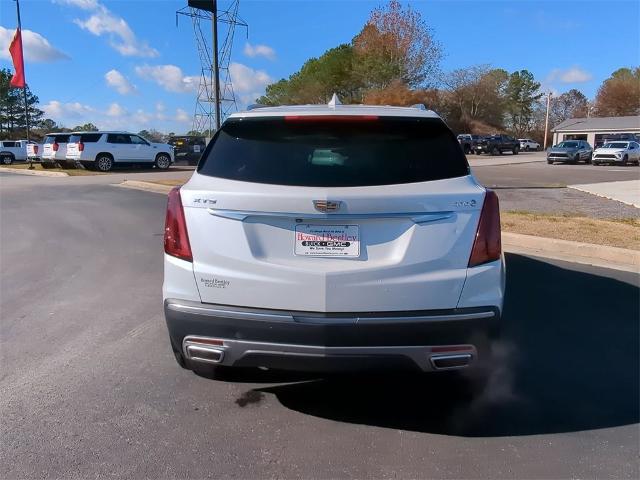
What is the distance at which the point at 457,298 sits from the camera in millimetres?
2918

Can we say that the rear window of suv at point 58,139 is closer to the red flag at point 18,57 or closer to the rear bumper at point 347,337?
the red flag at point 18,57

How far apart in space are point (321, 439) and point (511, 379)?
5.02 feet

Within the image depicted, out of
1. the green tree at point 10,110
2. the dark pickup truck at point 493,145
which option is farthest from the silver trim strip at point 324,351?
the green tree at point 10,110

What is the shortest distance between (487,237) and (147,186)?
17010mm

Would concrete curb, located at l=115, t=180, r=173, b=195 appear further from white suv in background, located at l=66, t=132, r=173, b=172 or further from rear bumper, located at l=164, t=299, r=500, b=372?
rear bumper, located at l=164, t=299, r=500, b=372

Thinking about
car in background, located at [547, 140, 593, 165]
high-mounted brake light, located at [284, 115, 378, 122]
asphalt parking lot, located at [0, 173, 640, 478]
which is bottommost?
asphalt parking lot, located at [0, 173, 640, 478]

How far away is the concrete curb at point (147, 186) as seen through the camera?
17.6m

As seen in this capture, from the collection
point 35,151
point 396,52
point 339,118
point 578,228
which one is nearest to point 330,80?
point 396,52

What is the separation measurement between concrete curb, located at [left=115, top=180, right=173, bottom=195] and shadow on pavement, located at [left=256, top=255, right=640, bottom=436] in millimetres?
14232

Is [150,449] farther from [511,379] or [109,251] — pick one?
[109,251]

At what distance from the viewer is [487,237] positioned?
3.01 m

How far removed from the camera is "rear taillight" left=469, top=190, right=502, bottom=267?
2975 millimetres

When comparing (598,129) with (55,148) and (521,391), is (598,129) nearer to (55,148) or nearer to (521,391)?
(55,148)

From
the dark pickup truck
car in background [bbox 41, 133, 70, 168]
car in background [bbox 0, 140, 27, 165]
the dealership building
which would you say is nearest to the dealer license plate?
car in background [bbox 41, 133, 70, 168]
